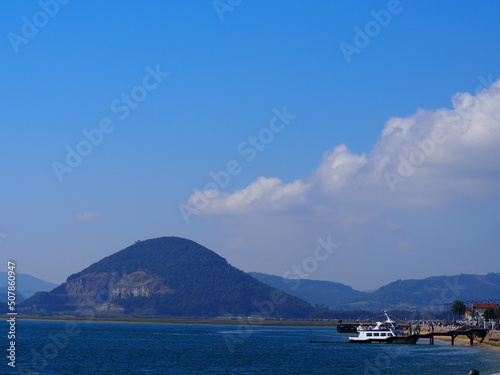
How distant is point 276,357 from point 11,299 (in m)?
54.2

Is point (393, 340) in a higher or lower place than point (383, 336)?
lower

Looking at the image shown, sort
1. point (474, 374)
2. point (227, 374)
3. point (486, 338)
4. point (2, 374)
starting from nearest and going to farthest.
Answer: point (474, 374) < point (2, 374) < point (227, 374) < point (486, 338)

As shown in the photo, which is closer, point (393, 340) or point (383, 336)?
point (393, 340)

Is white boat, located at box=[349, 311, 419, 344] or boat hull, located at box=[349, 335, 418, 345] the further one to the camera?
white boat, located at box=[349, 311, 419, 344]

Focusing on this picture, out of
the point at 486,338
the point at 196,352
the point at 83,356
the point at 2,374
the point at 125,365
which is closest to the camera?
the point at 2,374

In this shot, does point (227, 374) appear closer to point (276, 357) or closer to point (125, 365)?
point (125, 365)

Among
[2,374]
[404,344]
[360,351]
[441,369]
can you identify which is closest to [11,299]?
[2,374]

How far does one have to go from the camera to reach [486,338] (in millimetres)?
138250

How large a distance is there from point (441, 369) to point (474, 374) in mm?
44369

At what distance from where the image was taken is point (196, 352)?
119 metres

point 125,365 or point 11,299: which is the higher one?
point 11,299

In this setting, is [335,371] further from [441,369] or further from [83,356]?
[83,356]

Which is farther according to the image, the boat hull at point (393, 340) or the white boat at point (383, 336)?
the white boat at point (383, 336)

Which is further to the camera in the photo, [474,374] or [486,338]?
[486,338]
